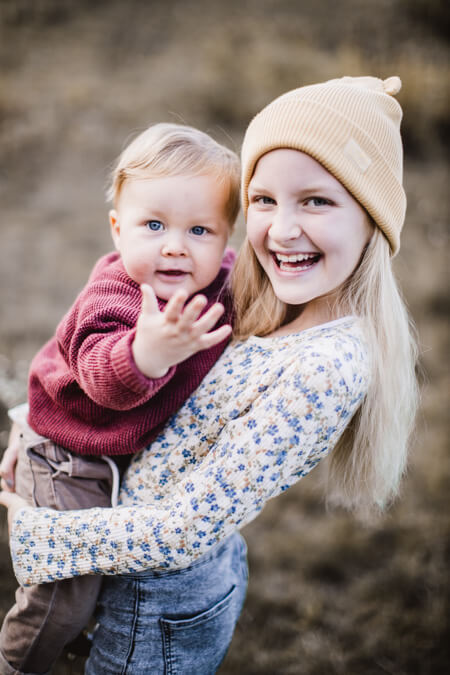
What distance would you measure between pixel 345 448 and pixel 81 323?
0.79 metres

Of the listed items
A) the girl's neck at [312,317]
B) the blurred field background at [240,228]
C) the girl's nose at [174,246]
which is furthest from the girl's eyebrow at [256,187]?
the blurred field background at [240,228]

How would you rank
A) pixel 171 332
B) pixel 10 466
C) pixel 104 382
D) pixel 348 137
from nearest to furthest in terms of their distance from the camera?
pixel 171 332
pixel 104 382
pixel 348 137
pixel 10 466

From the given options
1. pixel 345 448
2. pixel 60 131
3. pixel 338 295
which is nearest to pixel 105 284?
pixel 338 295

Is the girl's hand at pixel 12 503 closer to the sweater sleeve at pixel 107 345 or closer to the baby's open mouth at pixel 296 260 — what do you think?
the sweater sleeve at pixel 107 345

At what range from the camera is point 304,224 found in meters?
1.34

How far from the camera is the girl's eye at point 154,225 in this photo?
1466mm

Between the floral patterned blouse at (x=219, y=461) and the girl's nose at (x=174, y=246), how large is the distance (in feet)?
1.03

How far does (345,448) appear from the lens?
157 cm

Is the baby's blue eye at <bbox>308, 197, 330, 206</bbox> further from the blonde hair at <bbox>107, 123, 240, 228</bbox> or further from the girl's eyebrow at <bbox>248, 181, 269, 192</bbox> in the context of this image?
the blonde hair at <bbox>107, 123, 240, 228</bbox>

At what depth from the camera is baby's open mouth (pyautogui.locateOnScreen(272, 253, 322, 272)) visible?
→ 139cm

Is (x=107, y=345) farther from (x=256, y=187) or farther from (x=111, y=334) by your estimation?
(x=256, y=187)

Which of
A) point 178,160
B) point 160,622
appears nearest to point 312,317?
point 178,160

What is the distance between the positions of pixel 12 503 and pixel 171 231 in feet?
2.72

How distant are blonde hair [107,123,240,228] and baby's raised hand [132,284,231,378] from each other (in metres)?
0.49
